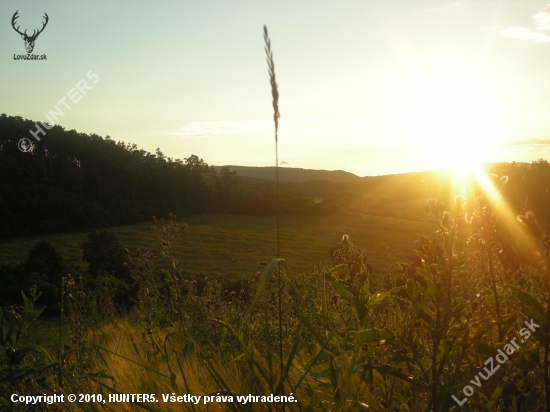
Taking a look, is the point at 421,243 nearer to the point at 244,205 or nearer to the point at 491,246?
the point at 491,246

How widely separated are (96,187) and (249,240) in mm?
26004

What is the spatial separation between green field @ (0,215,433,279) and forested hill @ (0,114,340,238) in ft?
9.90

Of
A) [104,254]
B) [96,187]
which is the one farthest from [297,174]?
[104,254]

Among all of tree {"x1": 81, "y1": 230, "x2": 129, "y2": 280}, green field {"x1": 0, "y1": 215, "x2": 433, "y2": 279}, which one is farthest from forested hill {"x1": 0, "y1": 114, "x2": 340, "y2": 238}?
tree {"x1": 81, "y1": 230, "x2": 129, "y2": 280}

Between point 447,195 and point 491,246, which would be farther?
point 447,195

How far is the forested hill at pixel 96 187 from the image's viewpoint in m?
52.9

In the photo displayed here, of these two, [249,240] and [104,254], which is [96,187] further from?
[104,254]

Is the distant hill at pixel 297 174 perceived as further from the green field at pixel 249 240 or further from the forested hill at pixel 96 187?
the green field at pixel 249 240

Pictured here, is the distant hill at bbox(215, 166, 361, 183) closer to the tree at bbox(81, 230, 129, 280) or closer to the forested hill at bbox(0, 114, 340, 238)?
the forested hill at bbox(0, 114, 340, 238)

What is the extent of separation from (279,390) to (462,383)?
0.63 metres

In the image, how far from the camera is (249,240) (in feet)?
164

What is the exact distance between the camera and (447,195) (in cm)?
184

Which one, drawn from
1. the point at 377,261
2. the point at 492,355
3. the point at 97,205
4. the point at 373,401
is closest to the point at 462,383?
the point at 492,355

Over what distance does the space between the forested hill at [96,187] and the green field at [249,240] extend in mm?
3016
